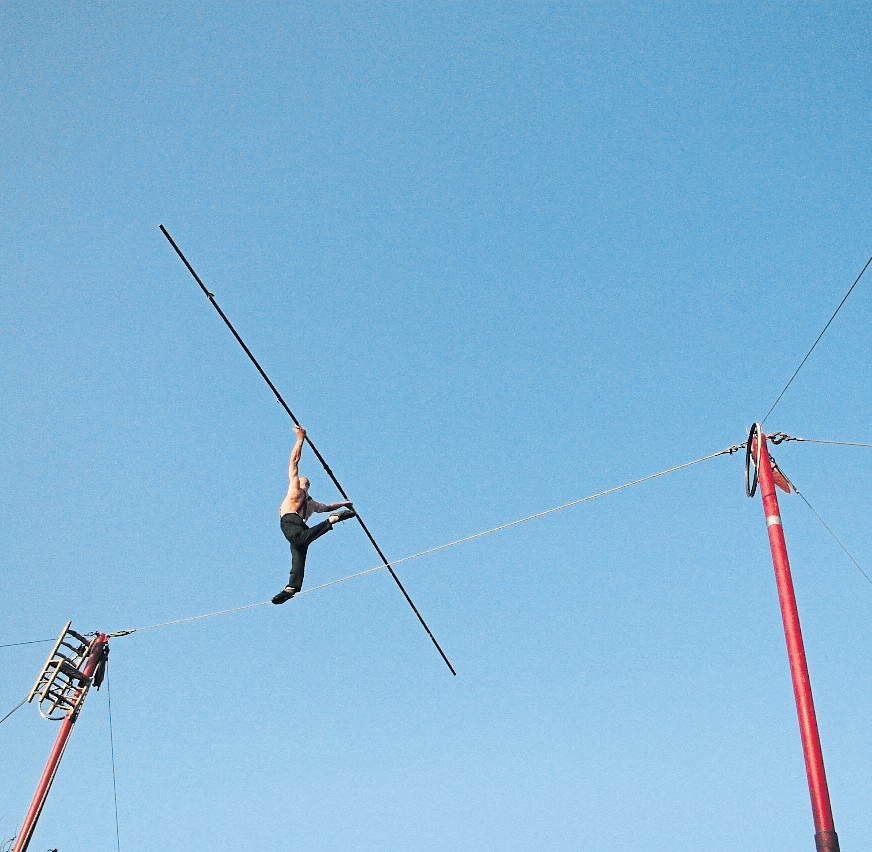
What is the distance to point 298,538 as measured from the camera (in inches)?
404

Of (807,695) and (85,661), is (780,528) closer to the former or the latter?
(807,695)

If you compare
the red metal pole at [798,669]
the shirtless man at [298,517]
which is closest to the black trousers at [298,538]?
the shirtless man at [298,517]

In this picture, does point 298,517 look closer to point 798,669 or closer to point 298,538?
point 298,538

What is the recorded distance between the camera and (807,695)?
6164mm

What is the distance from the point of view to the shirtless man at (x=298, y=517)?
1014 cm

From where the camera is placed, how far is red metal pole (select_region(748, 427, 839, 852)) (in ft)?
18.6

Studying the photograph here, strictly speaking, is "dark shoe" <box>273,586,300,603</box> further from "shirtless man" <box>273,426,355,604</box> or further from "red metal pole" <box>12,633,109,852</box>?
"red metal pole" <box>12,633,109,852</box>

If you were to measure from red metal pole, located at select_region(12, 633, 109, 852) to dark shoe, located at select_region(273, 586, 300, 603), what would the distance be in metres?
6.15

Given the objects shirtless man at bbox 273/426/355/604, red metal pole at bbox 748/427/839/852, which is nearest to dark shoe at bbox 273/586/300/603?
shirtless man at bbox 273/426/355/604

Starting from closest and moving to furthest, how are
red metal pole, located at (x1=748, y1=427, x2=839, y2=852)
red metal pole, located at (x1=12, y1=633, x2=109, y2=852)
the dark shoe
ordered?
red metal pole, located at (x1=748, y1=427, x2=839, y2=852) → the dark shoe → red metal pole, located at (x1=12, y1=633, x2=109, y2=852)

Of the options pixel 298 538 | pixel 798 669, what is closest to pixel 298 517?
pixel 298 538

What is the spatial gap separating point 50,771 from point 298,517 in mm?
6729

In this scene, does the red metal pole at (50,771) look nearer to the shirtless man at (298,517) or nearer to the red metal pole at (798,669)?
the shirtless man at (298,517)

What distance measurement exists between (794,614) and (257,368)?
5961 millimetres
